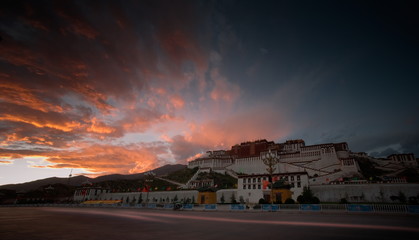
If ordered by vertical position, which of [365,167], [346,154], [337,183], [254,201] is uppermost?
[346,154]

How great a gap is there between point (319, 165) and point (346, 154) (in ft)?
45.7

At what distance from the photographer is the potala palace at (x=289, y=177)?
45081 millimetres

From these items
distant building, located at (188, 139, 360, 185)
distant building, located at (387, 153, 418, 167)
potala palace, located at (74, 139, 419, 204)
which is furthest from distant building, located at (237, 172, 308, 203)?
distant building, located at (387, 153, 418, 167)

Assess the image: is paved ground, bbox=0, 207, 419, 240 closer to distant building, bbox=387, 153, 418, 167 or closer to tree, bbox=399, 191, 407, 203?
tree, bbox=399, 191, 407, 203

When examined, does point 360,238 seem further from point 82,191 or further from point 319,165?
point 82,191

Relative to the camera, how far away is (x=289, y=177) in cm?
5147

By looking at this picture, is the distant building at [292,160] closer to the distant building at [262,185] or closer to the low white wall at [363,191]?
the low white wall at [363,191]

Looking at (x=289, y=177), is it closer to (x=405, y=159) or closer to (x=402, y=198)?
(x=402, y=198)

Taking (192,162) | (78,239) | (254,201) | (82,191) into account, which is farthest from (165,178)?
(78,239)

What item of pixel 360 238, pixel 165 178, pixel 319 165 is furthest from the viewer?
pixel 165 178

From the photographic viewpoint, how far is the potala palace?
4508 cm

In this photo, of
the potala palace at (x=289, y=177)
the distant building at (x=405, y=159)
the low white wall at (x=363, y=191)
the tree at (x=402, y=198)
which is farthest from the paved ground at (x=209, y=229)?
the distant building at (x=405, y=159)

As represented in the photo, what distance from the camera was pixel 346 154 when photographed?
86438mm

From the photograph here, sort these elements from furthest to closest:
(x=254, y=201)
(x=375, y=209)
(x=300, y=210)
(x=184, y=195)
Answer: (x=184, y=195) → (x=254, y=201) → (x=300, y=210) → (x=375, y=209)
